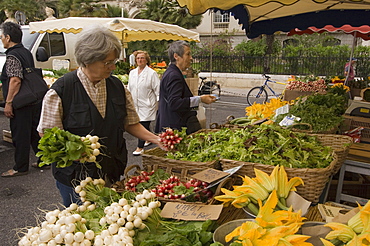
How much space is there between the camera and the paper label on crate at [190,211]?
1569mm

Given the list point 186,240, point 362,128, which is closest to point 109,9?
point 362,128

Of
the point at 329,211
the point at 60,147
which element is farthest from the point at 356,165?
the point at 60,147

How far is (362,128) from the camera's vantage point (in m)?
3.43

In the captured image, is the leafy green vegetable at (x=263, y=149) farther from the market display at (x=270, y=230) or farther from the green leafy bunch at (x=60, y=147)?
the green leafy bunch at (x=60, y=147)

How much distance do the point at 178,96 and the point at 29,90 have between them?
215 cm

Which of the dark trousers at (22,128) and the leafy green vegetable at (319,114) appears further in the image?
the dark trousers at (22,128)

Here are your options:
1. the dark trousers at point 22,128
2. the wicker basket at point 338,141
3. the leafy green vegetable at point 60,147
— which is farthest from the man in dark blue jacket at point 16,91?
the wicker basket at point 338,141

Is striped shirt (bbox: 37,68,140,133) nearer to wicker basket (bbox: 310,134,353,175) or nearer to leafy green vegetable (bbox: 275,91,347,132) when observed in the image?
wicker basket (bbox: 310,134,353,175)

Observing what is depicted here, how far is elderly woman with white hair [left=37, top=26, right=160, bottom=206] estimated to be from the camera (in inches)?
78.5

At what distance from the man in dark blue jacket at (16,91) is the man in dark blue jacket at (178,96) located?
1.94 m

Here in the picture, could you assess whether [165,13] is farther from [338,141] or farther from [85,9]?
[338,141]

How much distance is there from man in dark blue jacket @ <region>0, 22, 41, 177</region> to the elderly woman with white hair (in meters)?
2.42

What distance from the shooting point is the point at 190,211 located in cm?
163

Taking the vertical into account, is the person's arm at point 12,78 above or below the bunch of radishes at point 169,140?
above
